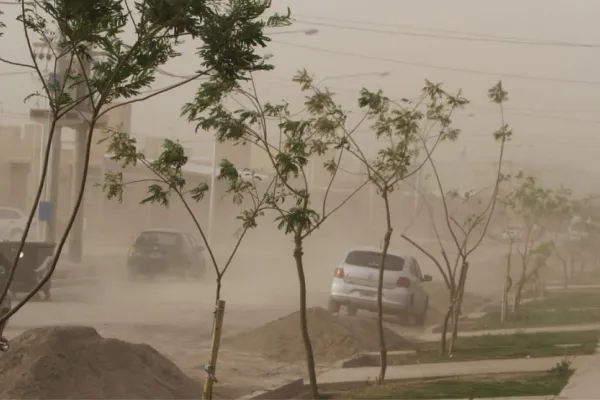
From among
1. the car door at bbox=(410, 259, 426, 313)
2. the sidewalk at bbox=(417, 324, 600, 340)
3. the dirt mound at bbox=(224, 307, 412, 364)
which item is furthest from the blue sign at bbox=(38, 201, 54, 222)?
the dirt mound at bbox=(224, 307, 412, 364)

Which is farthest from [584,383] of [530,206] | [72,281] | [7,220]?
[7,220]

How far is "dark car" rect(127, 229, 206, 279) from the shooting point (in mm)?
30484

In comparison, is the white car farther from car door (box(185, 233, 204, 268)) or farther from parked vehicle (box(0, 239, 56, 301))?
parked vehicle (box(0, 239, 56, 301))

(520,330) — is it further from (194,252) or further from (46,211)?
(46,211)

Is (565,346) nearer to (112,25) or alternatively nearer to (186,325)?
(186,325)

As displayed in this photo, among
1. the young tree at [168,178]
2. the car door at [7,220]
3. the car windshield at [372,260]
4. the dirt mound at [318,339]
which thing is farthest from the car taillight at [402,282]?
the car door at [7,220]

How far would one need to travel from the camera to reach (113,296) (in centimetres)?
2588

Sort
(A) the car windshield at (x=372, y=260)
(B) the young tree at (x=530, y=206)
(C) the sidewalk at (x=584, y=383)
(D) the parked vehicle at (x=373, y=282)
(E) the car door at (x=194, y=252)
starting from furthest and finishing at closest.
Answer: (E) the car door at (x=194, y=252)
(B) the young tree at (x=530, y=206)
(A) the car windshield at (x=372, y=260)
(D) the parked vehicle at (x=373, y=282)
(C) the sidewalk at (x=584, y=383)

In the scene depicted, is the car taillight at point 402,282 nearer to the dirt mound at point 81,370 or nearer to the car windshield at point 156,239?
the dirt mound at point 81,370

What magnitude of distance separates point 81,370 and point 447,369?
5495 millimetres

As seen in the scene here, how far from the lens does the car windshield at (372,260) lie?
21.7 metres

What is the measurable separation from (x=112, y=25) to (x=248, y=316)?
17671 millimetres

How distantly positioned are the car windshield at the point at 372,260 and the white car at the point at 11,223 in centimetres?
1763

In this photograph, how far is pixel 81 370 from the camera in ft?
36.4
